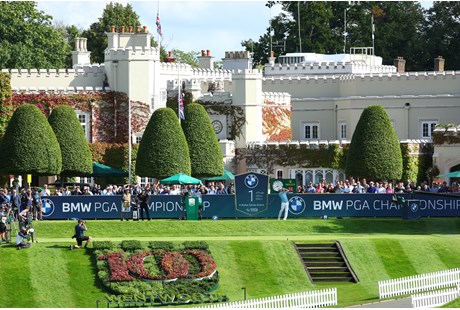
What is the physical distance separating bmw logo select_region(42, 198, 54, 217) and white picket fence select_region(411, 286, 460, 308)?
71.8ft

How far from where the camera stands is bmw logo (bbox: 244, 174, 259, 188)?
237 ft

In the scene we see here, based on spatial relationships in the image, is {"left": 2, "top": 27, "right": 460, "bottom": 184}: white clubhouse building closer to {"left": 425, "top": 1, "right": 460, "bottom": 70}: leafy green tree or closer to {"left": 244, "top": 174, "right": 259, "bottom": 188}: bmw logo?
{"left": 425, "top": 1, "right": 460, "bottom": 70}: leafy green tree

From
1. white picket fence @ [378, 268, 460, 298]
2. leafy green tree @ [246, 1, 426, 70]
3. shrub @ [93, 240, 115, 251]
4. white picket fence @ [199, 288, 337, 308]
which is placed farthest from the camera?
leafy green tree @ [246, 1, 426, 70]

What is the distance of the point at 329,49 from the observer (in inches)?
5084

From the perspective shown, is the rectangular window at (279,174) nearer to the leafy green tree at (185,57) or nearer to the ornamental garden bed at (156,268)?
the ornamental garden bed at (156,268)

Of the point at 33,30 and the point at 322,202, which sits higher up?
the point at 33,30

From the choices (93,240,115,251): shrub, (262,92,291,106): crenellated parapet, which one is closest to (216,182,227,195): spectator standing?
(93,240,115,251): shrub

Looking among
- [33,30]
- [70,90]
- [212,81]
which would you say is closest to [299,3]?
[33,30]

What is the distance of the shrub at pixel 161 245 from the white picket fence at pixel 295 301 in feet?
22.7

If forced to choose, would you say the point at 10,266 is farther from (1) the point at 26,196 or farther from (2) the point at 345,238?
(2) the point at 345,238

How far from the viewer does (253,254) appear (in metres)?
64.0

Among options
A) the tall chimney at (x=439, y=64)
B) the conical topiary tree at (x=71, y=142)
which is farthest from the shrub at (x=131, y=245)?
the tall chimney at (x=439, y=64)

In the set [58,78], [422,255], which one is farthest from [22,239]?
[58,78]

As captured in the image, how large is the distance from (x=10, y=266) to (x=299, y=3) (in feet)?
240
